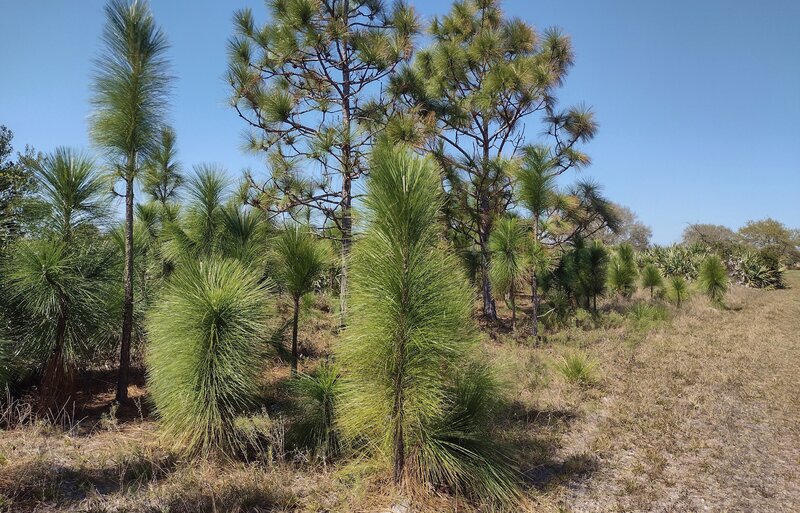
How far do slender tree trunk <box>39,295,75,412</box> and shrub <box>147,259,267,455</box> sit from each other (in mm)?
1420

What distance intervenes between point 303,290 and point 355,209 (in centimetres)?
278

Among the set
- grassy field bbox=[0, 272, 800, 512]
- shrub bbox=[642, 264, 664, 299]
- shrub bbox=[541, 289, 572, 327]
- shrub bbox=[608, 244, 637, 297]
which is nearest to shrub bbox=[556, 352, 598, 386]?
grassy field bbox=[0, 272, 800, 512]

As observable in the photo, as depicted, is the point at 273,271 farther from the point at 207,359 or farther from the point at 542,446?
the point at 542,446

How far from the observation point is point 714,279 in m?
16.4

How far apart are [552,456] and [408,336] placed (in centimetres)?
245

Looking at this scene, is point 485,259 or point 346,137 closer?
point 346,137

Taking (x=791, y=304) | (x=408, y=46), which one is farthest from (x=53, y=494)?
(x=791, y=304)

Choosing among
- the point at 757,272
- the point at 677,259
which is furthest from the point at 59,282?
the point at 757,272

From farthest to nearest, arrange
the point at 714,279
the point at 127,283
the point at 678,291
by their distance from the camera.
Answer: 1. the point at 714,279
2. the point at 678,291
3. the point at 127,283

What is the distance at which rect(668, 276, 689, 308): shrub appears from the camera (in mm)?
15906

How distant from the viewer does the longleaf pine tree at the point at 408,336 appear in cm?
328

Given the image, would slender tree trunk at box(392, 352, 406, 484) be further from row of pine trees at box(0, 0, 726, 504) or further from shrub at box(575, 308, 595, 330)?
shrub at box(575, 308, 595, 330)

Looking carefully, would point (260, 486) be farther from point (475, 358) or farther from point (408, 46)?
point (408, 46)

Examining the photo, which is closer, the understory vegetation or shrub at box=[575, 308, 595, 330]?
the understory vegetation
